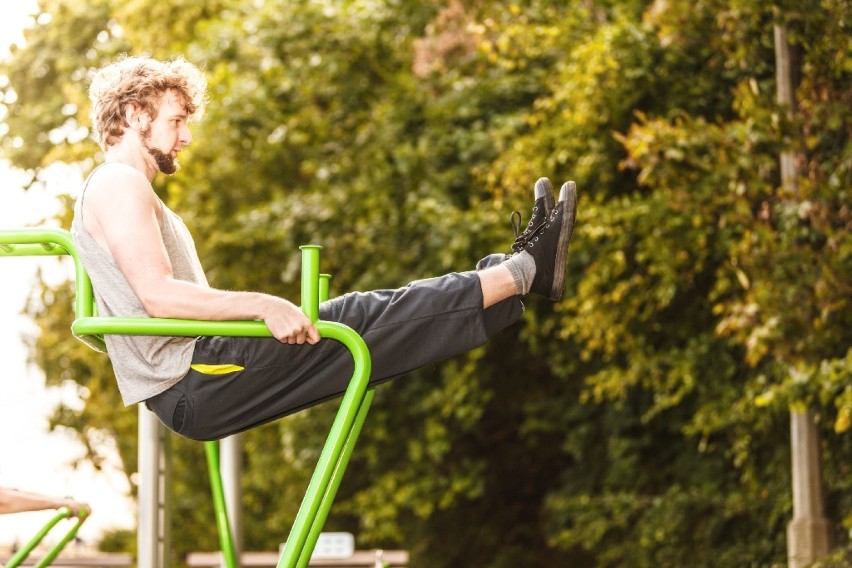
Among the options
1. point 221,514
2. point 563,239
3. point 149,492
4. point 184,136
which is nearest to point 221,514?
point 221,514

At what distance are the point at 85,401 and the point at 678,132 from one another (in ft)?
32.4

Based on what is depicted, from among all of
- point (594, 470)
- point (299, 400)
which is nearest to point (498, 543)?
point (594, 470)

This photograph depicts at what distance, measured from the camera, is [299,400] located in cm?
249

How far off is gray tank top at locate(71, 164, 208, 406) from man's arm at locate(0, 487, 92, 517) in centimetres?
82

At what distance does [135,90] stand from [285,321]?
0.61 meters

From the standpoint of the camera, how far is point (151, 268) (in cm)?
234

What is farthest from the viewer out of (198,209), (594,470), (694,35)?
(198,209)

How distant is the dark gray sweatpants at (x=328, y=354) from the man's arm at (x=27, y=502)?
2.78 ft

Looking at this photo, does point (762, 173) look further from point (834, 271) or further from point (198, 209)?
point (198, 209)

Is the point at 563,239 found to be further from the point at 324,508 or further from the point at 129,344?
the point at 129,344

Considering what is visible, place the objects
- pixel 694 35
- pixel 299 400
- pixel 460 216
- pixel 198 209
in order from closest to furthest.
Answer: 1. pixel 299 400
2. pixel 694 35
3. pixel 460 216
4. pixel 198 209

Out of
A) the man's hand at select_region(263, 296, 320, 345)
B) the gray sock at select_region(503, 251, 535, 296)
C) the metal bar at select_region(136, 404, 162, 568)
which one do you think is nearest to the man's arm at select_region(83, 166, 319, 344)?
the man's hand at select_region(263, 296, 320, 345)

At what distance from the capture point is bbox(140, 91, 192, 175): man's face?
2.55m

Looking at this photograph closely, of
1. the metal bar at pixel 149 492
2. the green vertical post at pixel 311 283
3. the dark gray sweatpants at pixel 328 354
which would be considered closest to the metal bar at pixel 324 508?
the dark gray sweatpants at pixel 328 354
